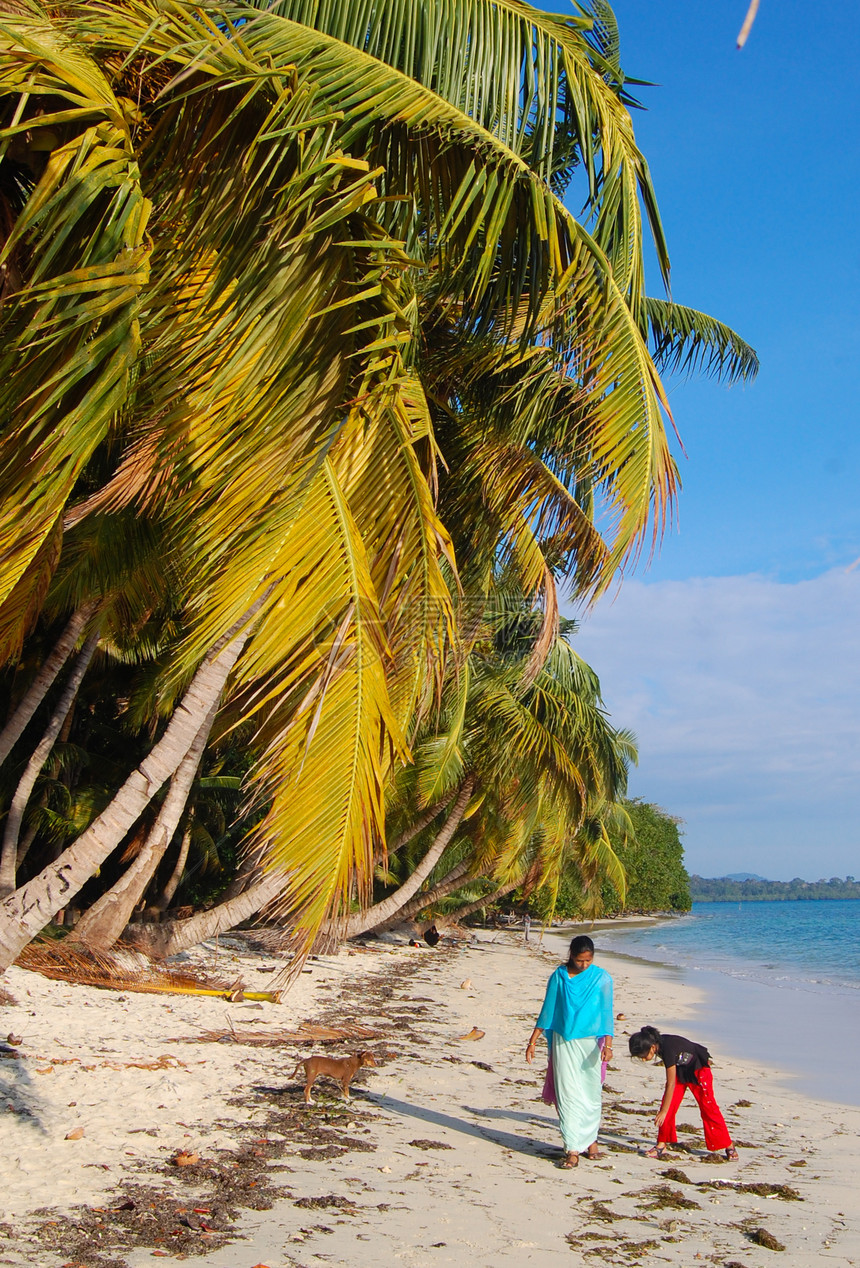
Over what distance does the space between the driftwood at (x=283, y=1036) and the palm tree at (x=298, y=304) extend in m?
4.32

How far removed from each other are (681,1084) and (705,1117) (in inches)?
9.7

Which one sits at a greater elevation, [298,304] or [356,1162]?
[298,304]

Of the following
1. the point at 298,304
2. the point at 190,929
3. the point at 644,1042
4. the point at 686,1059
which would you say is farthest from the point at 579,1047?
the point at 190,929

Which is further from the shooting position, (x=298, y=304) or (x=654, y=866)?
(x=654, y=866)

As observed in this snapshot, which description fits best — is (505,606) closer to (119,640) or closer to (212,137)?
(119,640)

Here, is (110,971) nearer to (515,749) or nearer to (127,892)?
(127,892)

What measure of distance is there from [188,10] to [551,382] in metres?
3.19

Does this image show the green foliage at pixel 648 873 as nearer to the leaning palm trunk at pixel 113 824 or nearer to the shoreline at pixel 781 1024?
the shoreline at pixel 781 1024

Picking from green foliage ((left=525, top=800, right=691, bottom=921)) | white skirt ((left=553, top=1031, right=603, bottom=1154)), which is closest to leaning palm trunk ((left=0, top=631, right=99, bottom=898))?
white skirt ((left=553, top=1031, right=603, bottom=1154))

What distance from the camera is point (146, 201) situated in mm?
3545

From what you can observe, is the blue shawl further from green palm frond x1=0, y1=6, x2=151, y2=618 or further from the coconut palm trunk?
the coconut palm trunk

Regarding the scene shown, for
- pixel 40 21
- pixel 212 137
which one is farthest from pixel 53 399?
pixel 40 21

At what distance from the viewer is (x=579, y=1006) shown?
19.6ft

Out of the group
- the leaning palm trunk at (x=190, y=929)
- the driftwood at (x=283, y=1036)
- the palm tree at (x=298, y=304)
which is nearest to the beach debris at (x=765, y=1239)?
the palm tree at (x=298, y=304)
